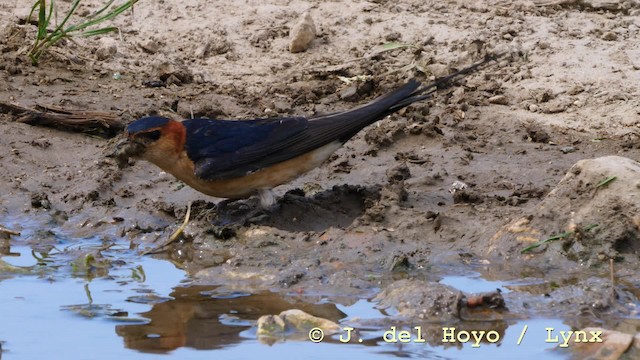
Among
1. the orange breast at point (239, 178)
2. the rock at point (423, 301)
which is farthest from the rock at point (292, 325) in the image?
the orange breast at point (239, 178)

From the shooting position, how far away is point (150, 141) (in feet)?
23.0

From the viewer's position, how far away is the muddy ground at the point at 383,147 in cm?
632

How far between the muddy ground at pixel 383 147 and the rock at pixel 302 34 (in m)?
0.07

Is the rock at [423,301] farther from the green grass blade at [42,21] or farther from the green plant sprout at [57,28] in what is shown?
the green grass blade at [42,21]

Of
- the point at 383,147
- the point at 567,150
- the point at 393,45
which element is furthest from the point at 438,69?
the point at 567,150

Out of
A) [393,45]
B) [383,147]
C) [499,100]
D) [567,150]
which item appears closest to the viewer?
[567,150]

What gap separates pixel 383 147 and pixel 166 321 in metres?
2.54

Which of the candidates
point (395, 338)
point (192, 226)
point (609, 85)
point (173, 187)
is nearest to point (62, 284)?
point (192, 226)

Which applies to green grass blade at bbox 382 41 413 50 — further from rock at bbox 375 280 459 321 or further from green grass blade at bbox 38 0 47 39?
rock at bbox 375 280 459 321

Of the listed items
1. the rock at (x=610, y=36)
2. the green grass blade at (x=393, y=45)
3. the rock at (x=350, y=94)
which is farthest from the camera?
the green grass blade at (x=393, y=45)

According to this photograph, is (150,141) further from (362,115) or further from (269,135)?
(362,115)

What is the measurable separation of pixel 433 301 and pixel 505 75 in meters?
3.38

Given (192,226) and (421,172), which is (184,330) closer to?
(192,226)

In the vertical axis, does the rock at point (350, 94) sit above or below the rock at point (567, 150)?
above
